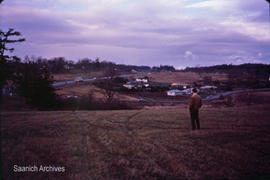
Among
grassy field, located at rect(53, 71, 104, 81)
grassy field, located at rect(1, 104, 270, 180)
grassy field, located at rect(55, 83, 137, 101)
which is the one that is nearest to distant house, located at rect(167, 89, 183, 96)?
grassy field, located at rect(55, 83, 137, 101)

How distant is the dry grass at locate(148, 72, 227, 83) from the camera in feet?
72.5

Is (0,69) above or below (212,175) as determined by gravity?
above

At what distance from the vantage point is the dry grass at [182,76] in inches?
870

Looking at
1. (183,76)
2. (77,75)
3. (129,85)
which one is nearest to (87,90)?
(77,75)

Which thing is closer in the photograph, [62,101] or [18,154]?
[18,154]

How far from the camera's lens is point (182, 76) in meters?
25.8

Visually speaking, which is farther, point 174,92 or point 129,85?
point 129,85

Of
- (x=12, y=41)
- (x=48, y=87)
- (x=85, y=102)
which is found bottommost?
(x=85, y=102)

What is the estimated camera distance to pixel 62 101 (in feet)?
82.1

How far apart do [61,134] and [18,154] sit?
7.67 feet

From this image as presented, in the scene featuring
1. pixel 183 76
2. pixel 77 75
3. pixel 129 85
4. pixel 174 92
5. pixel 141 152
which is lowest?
pixel 141 152

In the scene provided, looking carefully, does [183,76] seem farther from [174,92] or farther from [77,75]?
[77,75]

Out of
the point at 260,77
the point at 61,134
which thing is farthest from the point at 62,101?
the point at 260,77

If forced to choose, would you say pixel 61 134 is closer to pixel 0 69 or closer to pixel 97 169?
pixel 97 169
